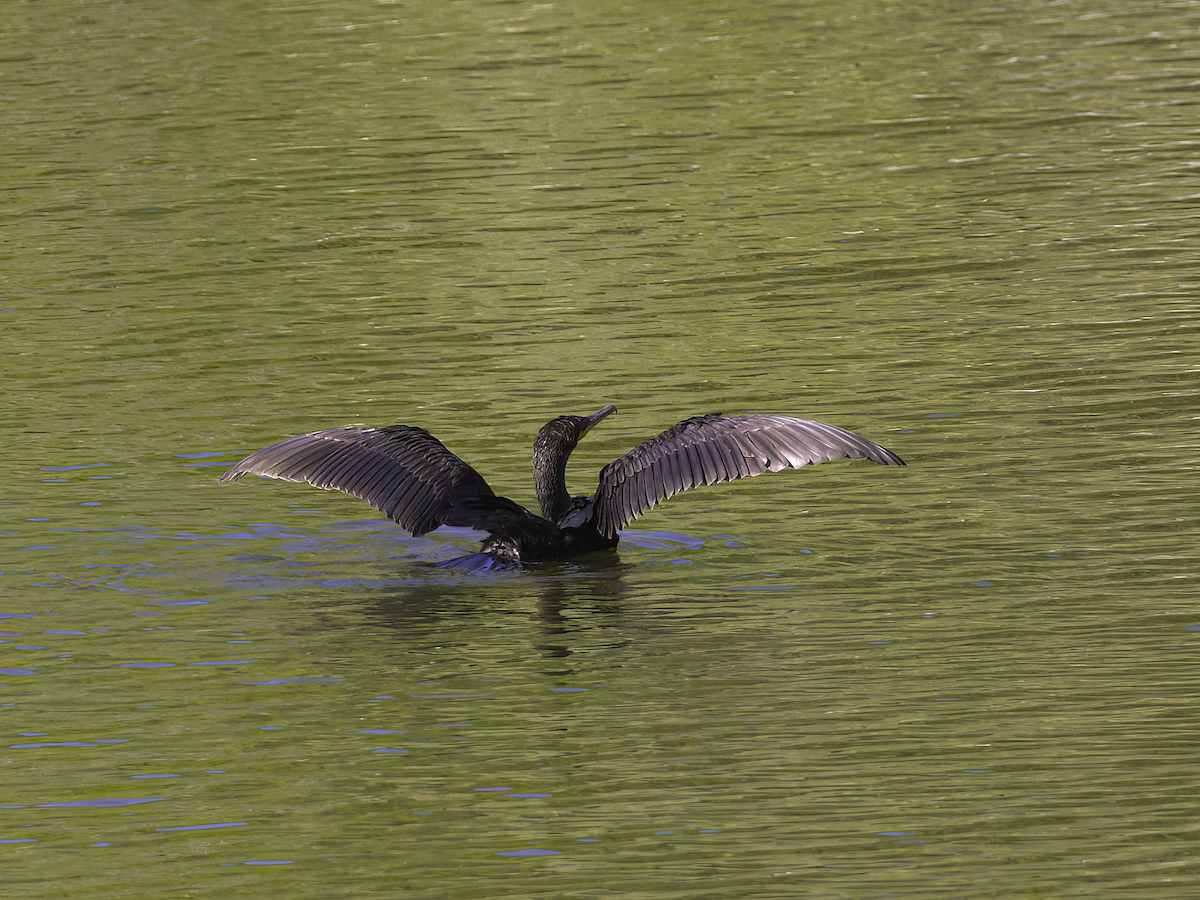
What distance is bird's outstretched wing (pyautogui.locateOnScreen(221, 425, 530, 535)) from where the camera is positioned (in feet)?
33.5

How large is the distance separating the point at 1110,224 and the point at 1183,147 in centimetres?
329

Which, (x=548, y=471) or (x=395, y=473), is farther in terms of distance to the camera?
(x=548, y=471)

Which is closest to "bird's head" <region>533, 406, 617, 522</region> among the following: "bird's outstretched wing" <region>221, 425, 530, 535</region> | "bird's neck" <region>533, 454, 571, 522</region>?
"bird's neck" <region>533, 454, 571, 522</region>

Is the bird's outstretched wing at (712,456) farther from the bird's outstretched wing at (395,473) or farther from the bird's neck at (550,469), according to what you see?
the bird's outstretched wing at (395,473)

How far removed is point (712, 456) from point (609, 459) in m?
2.53

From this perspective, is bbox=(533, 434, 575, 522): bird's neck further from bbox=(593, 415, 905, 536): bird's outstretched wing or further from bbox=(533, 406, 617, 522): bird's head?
bbox=(593, 415, 905, 536): bird's outstretched wing

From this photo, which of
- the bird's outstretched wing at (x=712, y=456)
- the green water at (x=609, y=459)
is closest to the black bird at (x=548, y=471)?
the bird's outstretched wing at (x=712, y=456)

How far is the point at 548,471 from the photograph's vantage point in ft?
34.5

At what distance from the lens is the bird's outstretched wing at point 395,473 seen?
10211 millimetres

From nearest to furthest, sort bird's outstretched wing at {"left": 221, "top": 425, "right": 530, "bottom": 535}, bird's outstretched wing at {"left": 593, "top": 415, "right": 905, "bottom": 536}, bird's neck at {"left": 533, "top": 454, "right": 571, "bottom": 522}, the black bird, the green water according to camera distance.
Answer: the green water
bird's outstretched wing at {"left": 593, "top": 415, "right": 905, "bottom": 536}
the black bird
bird's outstretched wing at {"left": 221, "top": 425, "right": 530, "bottom": 535}
bird's neck at {"left": 533, "top": 454, "right": 571, "bottom": 522}

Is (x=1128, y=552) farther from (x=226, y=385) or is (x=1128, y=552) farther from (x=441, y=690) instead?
(x=226, y=385)

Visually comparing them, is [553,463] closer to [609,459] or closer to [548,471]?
[548,471]

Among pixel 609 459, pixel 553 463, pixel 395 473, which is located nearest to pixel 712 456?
pixel 553 463

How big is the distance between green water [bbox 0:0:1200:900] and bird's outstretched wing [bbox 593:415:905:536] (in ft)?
1.23
